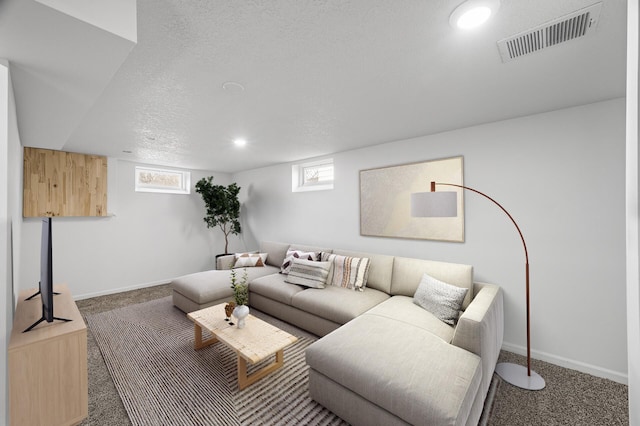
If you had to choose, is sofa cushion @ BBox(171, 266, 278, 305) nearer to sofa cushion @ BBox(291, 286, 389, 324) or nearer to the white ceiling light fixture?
sofa cushion @ BBox(291, 286, 389, 324)

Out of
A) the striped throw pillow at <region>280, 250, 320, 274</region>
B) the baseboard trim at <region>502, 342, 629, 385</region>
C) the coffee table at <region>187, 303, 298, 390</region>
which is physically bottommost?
the baseboard trim at <region>502, 342, 629, 385</region>

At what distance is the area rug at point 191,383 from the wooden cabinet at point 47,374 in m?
0.36

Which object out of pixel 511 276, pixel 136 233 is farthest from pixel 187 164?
pixel 511 276

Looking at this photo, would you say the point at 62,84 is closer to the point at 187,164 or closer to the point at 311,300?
the point at 311,300

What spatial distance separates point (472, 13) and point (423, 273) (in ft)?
7.57

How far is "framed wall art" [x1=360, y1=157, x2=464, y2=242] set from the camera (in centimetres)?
279

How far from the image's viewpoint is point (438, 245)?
293 cm

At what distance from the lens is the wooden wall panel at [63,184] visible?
11.0 ft

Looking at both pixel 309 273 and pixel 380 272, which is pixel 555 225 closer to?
pixel 380 272

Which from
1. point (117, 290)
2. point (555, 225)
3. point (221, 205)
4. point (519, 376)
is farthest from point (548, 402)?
point (117, 290)

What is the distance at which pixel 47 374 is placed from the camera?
149 cm

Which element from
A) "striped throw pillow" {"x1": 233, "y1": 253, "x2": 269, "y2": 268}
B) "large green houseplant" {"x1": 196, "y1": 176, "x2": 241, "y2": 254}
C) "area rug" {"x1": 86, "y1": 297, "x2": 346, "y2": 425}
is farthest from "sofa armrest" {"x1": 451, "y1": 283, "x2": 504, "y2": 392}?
"large green houseplant" {"x1": 196, "y1": 176, "x2": 241, "y2": 254}

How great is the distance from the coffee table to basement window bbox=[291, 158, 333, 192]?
95.4 inches

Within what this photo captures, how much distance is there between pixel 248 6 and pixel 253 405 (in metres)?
2.44
